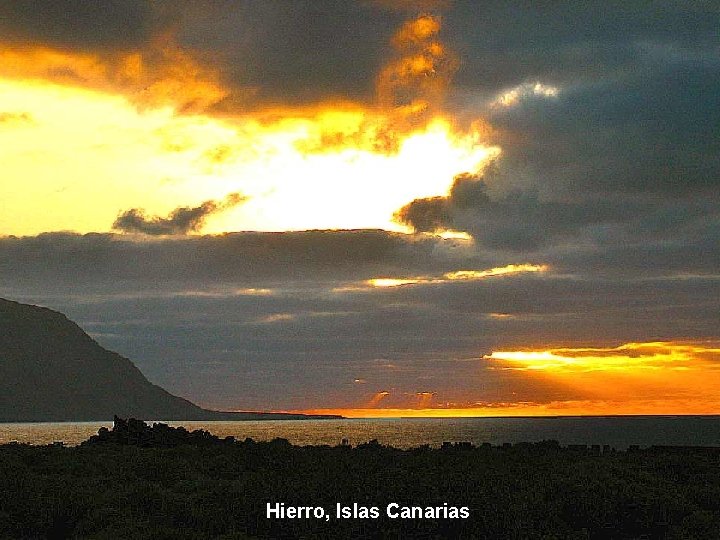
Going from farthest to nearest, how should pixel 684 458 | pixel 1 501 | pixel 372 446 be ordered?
pixel 372 446, pixel 684 458, pixel 1 501

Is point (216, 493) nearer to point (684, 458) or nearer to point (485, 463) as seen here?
point (485, 463)

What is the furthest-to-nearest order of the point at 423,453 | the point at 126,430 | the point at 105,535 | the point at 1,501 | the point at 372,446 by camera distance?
1. the point at 126,430
2. the point at 372,446
3. the point at 423,453
4. the point at 1,501
5. the point at 105,535

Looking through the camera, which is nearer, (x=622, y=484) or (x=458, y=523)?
(x=458, y=523)

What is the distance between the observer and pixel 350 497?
2575 centimetres

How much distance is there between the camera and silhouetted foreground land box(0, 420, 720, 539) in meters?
23.0

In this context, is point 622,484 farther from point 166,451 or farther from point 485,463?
point 166,451

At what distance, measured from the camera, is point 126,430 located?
6178cm

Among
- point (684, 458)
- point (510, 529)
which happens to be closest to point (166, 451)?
point (684, 458)

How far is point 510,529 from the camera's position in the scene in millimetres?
22531

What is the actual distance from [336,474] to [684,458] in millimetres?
18686

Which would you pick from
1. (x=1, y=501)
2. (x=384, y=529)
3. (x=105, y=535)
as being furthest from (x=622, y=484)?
(x=1, y=501)

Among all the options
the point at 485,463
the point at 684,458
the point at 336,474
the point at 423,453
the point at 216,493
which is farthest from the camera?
the point at 423,453

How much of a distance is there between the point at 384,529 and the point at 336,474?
990 cm

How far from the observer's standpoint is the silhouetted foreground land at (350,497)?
2297cm
